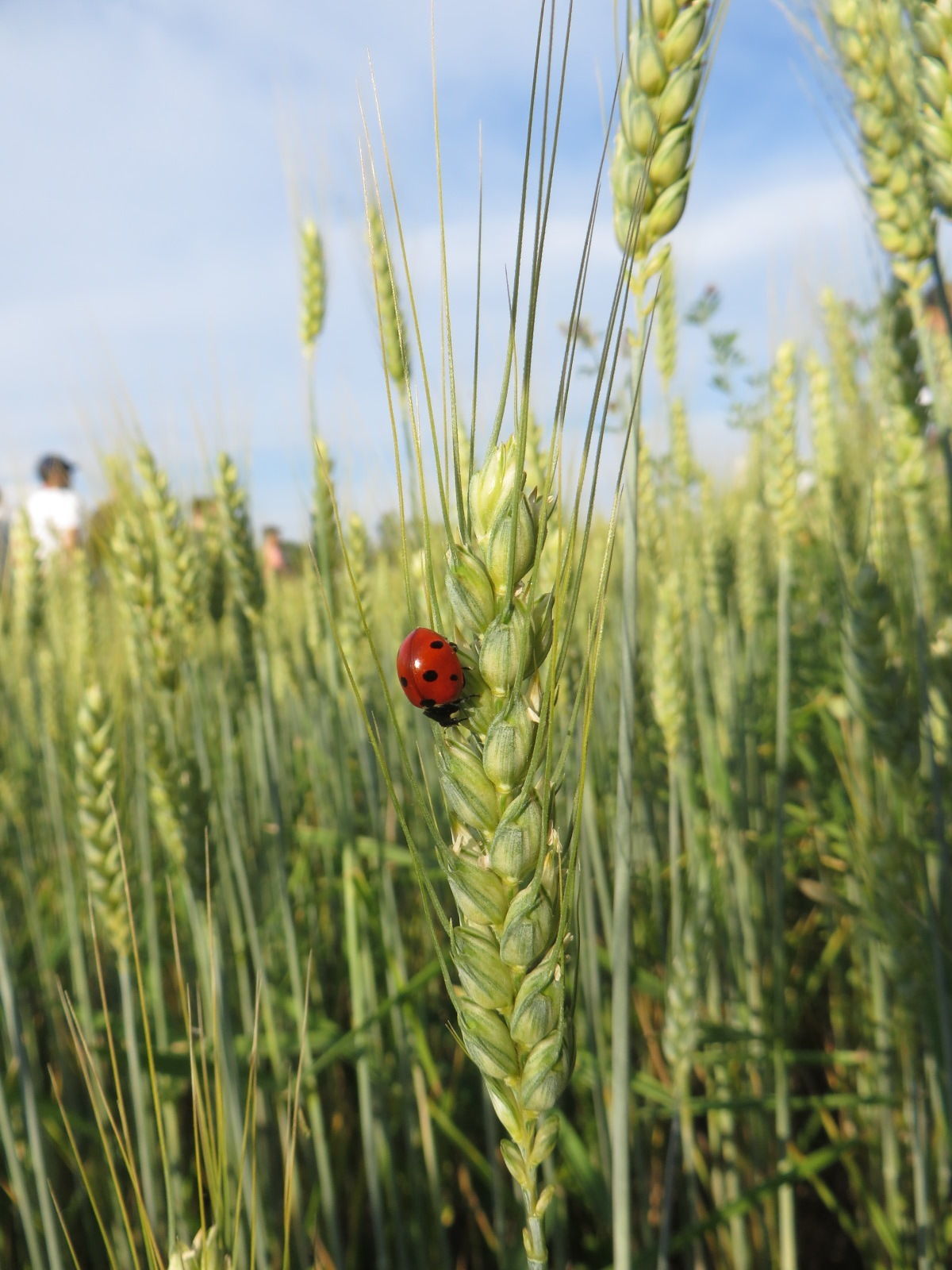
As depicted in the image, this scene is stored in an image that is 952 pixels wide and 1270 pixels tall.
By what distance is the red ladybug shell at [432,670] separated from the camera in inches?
28.5

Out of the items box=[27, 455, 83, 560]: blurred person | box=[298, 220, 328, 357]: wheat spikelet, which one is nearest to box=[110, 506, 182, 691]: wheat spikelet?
box=[298, 220, 328, 357]: wheat spikelet

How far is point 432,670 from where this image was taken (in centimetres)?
74

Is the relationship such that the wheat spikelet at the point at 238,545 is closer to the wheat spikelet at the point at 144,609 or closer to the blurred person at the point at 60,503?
the wheat spikelet at the point at 144,609

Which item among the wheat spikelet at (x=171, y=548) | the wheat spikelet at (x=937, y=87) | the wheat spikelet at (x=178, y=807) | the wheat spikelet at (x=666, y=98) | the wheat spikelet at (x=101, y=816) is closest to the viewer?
the wheat spikelet at (x=666, y=98)

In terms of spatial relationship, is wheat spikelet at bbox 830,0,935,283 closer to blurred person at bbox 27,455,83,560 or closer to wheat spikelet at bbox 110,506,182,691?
wheat spikelet at bbox 110,506,182,691

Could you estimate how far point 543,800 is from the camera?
Answer: 67 centimetres

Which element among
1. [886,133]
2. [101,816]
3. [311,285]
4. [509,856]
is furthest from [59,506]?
[509,856]

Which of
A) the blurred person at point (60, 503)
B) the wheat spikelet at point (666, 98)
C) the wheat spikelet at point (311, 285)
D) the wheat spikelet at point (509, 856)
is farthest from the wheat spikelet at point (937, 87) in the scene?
the blurred person at point (60, 503)

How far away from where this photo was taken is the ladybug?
2.38 feet

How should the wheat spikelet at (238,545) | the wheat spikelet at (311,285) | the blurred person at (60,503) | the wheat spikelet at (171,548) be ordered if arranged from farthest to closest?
the blurred person at (60,503), the wheat spikelet at (311,285), the wheat spikelet at (238,545), the wheat spikelet at (171,548)

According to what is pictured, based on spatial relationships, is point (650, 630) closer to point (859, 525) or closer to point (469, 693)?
point (859, 525)

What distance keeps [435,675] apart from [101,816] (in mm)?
1050

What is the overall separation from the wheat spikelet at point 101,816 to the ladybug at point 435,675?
0.77m

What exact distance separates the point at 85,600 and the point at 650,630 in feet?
6.40
